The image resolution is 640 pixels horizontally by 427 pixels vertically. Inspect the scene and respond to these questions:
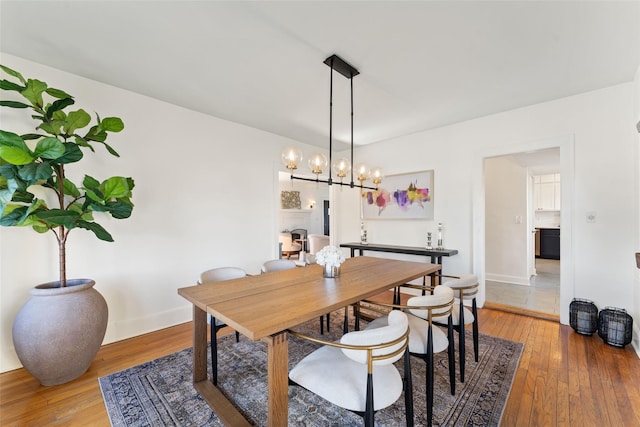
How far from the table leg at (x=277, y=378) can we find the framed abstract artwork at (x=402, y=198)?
9.61 ft

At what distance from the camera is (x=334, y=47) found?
2061mm

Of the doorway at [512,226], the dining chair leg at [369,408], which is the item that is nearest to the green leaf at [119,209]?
the dining chair leg at [369,408]

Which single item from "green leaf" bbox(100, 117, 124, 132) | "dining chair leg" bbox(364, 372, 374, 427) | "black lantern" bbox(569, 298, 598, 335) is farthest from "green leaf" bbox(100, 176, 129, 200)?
"black lantern" bbox(569, 298, 598, 335)

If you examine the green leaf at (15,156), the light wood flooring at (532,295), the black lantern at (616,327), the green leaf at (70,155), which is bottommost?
the light wood flooring at (532,295)

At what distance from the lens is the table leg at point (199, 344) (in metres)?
1.89

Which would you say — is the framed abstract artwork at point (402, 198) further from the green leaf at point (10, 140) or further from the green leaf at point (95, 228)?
the green leaf at point (10, 140)

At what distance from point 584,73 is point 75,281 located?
4.94 m

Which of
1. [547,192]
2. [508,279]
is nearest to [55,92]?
[508,279]

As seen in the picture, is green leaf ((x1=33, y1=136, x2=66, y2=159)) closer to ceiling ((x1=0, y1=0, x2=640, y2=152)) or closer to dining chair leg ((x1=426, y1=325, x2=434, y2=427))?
ceiling ((x1=0, y1=0, x2=640, y2=152))

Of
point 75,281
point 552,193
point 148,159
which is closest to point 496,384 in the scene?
point 75,281

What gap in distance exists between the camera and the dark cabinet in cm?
695

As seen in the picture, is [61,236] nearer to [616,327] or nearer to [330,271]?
[330,271]

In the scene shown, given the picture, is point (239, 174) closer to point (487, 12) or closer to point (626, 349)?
point (487, 12)

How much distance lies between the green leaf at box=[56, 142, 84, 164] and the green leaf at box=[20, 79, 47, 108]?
0.39 metres
